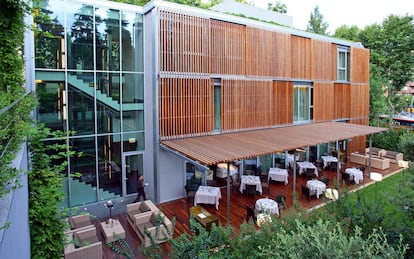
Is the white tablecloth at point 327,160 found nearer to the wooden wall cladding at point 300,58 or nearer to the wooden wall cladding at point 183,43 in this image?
the wooden wall cladding at point 300,58

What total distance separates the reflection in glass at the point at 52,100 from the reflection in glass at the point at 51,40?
0.45 m

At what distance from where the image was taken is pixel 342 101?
19859 millimetres

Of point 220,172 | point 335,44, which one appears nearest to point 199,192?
point 220,172

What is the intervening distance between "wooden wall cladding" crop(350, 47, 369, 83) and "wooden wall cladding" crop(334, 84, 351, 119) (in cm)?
118

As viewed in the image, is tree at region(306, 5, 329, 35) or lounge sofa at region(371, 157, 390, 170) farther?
tree at region(306, 5, 329, 35)

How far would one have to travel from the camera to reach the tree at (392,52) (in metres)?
27.1

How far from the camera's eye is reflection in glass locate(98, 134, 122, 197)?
37.5ft

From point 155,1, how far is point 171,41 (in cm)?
179

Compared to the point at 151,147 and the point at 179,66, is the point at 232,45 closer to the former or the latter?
the point at 179,66

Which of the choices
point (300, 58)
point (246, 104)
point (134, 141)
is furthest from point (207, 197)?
point (300, 58)

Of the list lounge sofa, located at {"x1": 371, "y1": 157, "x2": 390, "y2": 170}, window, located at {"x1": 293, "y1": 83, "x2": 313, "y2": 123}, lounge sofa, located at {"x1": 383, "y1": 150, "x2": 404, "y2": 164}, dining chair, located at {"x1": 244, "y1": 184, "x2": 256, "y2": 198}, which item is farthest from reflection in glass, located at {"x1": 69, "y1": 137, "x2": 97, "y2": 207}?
lounge sofa, located at {"x1": 383, "y1": 150, "x2": 404, "y2": 164}

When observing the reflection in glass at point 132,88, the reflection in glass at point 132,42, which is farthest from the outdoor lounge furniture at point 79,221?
the reflection in glass at point 132,42

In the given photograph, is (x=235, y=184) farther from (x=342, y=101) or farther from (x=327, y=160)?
(x=342, y=101)

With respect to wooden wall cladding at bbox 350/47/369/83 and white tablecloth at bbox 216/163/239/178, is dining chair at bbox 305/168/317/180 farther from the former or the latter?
wooden wall cladding at bbox 350/47/369/83
